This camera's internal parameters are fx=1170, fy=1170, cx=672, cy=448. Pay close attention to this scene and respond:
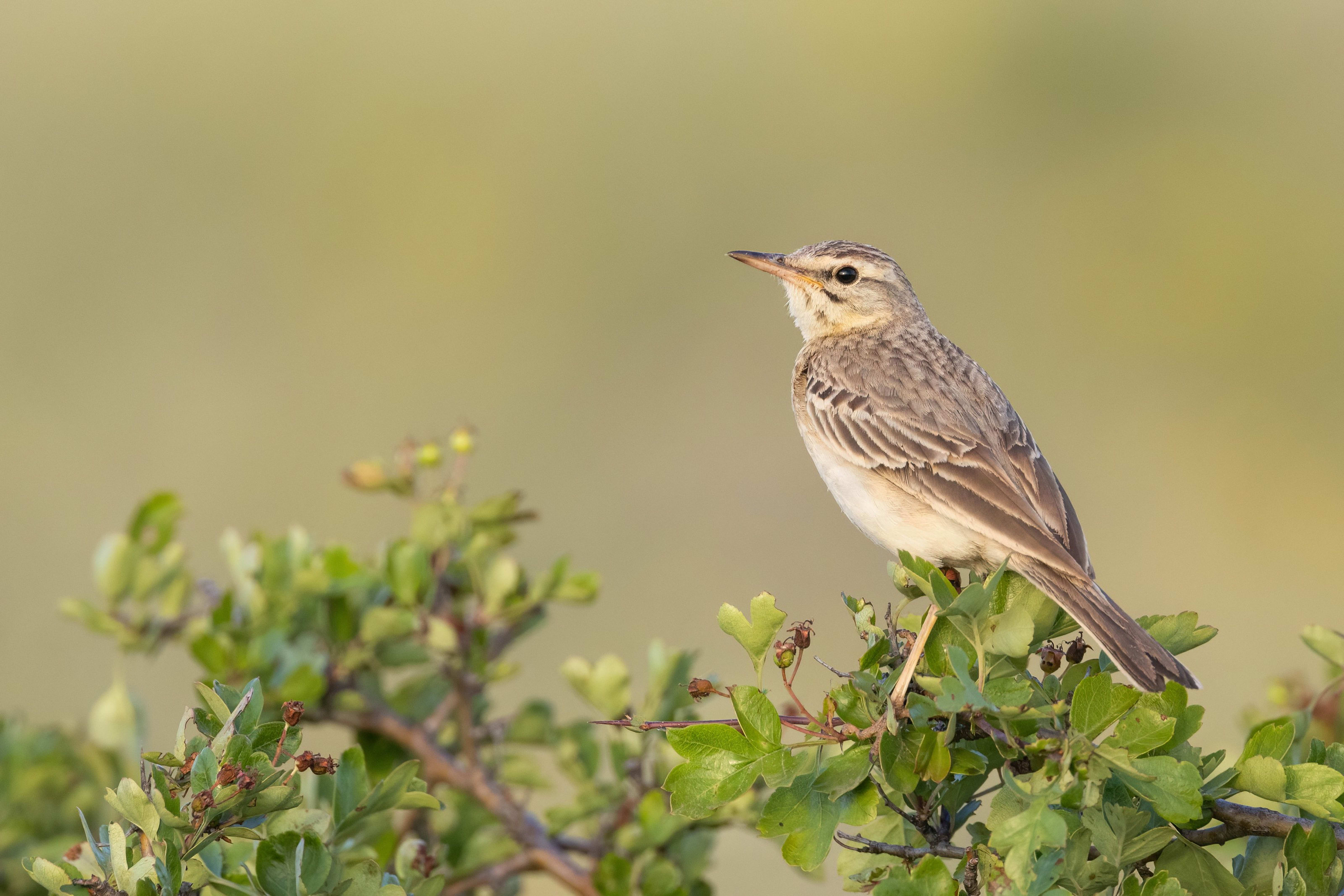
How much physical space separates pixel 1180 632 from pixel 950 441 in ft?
5.38

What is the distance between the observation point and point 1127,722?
7.17 ft

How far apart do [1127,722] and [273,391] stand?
11320 millimetres

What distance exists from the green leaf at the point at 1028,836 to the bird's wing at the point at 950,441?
1428mm

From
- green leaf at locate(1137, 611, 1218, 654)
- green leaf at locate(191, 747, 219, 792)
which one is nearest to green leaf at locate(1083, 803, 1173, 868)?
green leaf at locate(1137, 611, 1218, 654)

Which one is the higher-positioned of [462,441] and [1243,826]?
[462,441]

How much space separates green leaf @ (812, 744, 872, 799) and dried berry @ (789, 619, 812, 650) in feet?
0.84

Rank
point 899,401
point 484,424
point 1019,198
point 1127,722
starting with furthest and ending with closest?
point 1019,198, point 484,424, point 899,401, point 1127,722

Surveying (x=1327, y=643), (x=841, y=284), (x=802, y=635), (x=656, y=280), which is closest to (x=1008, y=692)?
(x=802, y=635)

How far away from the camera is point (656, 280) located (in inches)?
530

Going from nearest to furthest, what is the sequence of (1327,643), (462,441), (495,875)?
(1327,643)
(495,875)
(462,441)

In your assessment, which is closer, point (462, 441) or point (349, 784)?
point (349, 784)

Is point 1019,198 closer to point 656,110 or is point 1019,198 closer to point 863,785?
point 656,110

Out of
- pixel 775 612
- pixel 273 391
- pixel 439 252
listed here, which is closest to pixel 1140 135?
pixel 439 252

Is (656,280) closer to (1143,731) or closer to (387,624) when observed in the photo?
(387,624)
